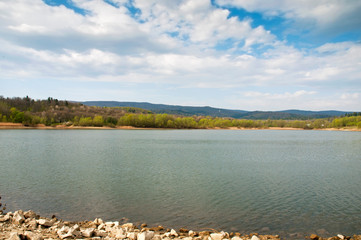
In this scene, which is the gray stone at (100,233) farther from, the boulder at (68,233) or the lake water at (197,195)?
the lake water at (197,195)

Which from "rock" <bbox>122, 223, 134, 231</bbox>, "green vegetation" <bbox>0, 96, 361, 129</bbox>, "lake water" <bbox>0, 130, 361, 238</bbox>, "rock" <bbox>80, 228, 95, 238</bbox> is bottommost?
"lake water" <bbox>0, 130, 361, 238</bbox>

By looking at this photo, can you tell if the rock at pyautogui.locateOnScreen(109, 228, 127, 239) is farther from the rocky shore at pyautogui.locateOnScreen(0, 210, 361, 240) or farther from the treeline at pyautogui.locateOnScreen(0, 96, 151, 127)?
the treeline at pyautogui.locateOnScreen(0, 96, 151, 127)

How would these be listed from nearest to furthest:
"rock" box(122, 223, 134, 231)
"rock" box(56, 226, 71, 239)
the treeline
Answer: "rock" box(56, 226, 71, 239) < "rock" box(122, 223, 134, 231) < the treeline

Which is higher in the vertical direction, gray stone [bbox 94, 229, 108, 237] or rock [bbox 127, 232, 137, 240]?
rock [bbox 127, 232, 137, 240]

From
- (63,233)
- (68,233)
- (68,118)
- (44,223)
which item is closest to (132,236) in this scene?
(68,233)

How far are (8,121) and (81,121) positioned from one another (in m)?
34.9

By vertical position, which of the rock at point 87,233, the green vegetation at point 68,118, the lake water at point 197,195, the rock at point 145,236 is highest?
the green vegetation at point 68,118

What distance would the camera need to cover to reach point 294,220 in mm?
13703

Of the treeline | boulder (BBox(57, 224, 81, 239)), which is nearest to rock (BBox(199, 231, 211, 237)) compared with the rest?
boulder (BBox(57, 224, 81, 239))

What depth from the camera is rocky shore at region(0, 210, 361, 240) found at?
10078mm

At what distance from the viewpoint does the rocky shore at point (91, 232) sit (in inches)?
397

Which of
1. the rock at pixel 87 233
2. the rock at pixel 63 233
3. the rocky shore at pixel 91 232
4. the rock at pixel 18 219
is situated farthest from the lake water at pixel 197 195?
the rock at pixel 87 233

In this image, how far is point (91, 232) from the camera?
34.2 feet

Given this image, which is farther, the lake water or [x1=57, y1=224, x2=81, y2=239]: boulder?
the lake water
